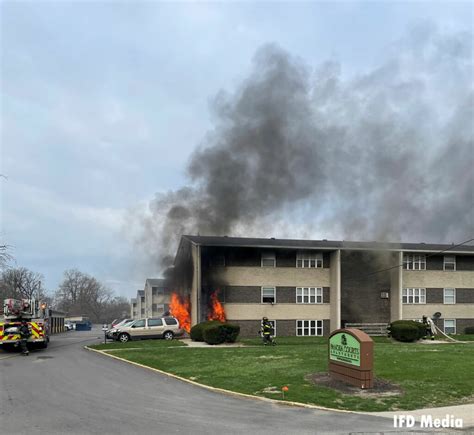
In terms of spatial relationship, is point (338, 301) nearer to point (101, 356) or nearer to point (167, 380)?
point (101, 356)

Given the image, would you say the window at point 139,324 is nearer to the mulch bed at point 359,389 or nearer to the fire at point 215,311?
the fire at point 215,311

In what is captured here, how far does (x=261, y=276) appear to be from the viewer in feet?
103

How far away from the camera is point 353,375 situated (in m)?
11.0

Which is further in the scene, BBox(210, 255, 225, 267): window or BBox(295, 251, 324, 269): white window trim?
BBox(295, 251, 324, 269): white window trim

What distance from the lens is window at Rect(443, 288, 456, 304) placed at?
110 feet

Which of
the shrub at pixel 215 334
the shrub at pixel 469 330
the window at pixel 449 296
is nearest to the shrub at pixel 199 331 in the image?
the shrub at pixel 215 334

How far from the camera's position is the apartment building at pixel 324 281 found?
1207 inches

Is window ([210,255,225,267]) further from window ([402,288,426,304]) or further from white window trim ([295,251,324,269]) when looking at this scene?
window ([402,288,426,304])

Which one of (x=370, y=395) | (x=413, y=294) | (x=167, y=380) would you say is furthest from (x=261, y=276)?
(x=370, y=395)

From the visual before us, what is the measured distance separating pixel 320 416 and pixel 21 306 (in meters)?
18.5

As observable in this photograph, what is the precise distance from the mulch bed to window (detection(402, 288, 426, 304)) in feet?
74.2

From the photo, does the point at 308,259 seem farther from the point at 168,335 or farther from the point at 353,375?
the point at 353,375
